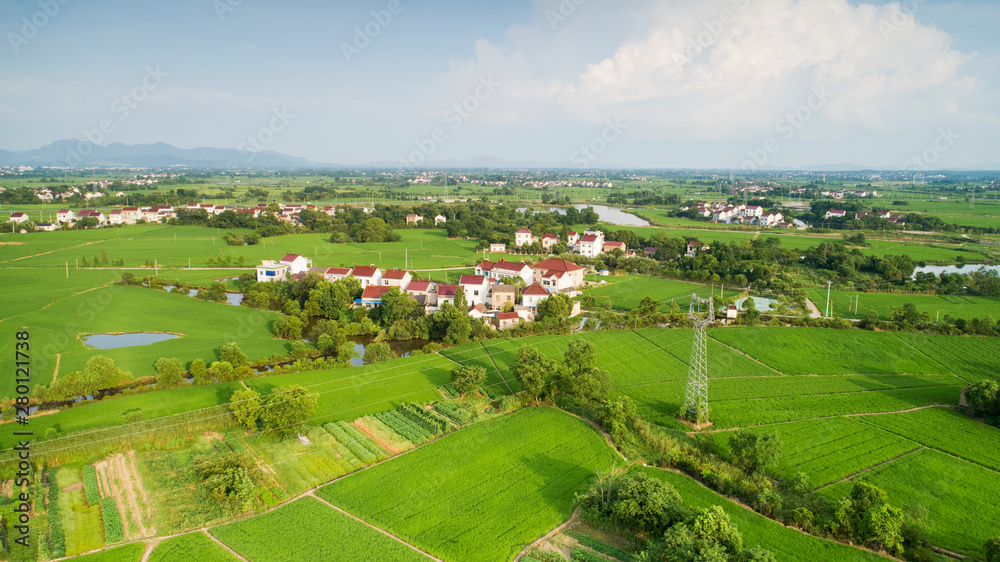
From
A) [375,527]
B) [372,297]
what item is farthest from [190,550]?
[372,297]

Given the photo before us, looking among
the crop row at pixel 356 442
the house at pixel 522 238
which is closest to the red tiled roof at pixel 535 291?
the crop row at pixel 356 442

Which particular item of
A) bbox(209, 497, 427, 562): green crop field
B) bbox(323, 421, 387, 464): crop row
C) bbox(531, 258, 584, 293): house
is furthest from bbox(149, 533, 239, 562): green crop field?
bbox(531, 258, 584, 293): house

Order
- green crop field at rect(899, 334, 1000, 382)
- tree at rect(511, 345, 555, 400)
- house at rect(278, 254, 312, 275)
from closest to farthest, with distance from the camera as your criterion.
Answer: tree at rect(511, 345, 555, 400)
green crop field at rect(899, 334, 1000, 382)
house at rect(278, 254, 312, 275)

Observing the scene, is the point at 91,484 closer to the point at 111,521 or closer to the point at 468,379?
the point at 111,521

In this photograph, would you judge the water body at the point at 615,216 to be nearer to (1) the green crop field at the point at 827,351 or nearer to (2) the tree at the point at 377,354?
(1) the green crop field at the point at 827,351

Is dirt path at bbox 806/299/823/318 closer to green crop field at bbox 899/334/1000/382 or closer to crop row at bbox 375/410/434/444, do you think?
green crop field at bbox 899/334/1000/382
